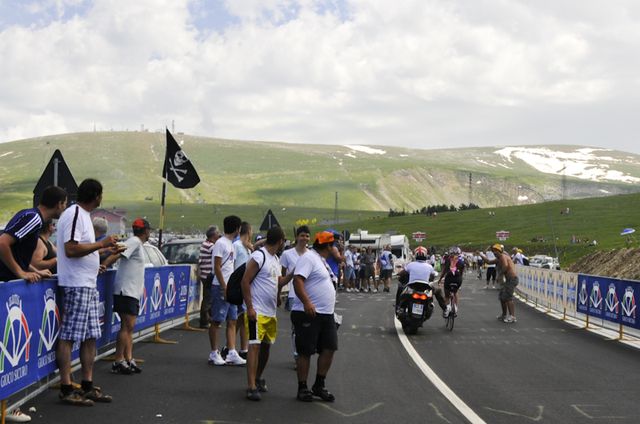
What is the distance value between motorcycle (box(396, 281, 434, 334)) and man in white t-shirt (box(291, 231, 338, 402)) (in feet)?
27.3

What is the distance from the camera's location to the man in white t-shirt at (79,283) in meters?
9.02

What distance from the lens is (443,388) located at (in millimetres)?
10812

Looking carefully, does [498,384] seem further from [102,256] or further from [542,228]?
[542,228]

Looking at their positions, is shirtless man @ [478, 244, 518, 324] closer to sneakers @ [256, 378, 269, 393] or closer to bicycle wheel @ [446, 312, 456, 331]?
bicycle wheel @ [446, 312, 456, 331]

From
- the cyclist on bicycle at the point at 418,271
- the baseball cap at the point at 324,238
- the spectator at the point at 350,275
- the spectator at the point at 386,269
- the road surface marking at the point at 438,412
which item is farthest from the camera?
the spectator at the point at 386,269

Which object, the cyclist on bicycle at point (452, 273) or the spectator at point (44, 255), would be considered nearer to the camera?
the spectator at point (44, 255)

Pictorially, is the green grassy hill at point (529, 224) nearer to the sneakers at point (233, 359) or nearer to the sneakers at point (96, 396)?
the sneakers at point (233, 359)

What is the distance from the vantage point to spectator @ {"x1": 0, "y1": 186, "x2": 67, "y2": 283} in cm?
839

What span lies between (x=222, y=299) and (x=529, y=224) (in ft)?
506

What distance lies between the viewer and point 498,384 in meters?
11.3

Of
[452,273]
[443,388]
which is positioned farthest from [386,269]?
[443,388]

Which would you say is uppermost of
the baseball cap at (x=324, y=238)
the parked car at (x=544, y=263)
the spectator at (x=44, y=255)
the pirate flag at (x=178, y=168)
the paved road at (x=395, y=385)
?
the pirate flag at (x=178, y=168)


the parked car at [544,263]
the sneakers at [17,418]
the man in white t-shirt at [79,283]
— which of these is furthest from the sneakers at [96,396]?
the parked car at [544,263]

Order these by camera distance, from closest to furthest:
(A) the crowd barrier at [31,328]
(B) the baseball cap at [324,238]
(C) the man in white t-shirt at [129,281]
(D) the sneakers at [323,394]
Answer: (A) the crowd barrier at [31,328] → (D) the sneakers at [323,394] → (B) the baseball cap at [324,238] → (C) the man in white t-shirt at [129,281]
